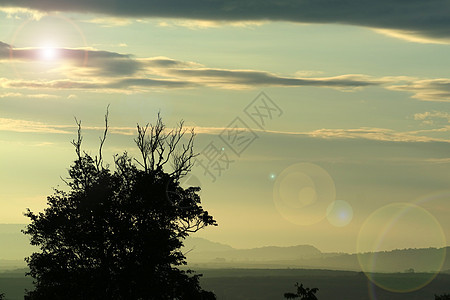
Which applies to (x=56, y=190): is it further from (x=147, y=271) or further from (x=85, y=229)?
(x=147, y=271)

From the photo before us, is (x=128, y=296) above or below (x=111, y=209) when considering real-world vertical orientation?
below

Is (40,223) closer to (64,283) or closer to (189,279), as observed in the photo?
(64,283)

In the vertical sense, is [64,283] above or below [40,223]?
below

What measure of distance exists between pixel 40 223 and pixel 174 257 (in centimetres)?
1173

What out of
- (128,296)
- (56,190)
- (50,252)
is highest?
(56,190)

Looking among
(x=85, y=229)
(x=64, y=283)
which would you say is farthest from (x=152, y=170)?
(x=64, y=283)

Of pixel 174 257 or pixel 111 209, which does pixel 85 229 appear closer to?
pixel 111 209

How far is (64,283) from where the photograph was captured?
57.0 meters

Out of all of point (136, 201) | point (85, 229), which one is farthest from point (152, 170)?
point (85, 229)

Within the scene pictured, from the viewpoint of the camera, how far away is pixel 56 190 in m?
59.9

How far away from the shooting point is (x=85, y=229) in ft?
189

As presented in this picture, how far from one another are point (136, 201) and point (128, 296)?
767 centimetres

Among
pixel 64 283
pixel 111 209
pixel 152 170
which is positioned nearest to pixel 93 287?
pixel 64 283

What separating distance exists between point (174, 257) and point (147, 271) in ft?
7.90
